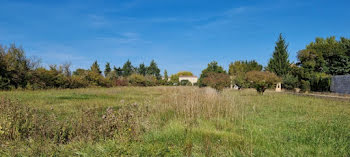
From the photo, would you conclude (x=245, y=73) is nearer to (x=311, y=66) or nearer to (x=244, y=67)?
(x=311, y=66)

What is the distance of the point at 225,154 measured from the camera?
2730 millimetres

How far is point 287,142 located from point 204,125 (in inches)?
59.4

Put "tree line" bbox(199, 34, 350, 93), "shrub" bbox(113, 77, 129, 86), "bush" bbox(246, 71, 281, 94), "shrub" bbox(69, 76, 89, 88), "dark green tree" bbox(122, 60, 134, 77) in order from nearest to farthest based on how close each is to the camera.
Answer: "bush" bbox(246, 71, 281, 94)
"shrub" bbox(69, 76, 89, 88)
"tree line" bbox(199, 34, 350, 93)
"shrub" bbox(113, 77, 129, 86)
"dark green tree" bbox(122, 60, 134, 77)

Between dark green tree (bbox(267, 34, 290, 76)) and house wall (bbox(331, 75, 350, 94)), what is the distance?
9.35 metres

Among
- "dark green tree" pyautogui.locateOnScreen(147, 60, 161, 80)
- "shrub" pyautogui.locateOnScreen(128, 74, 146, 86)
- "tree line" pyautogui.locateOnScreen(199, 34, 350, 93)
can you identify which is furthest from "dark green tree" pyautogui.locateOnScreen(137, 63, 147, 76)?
"tree line" pyautogui.locateOnScreen(199, 34, 350, 93)

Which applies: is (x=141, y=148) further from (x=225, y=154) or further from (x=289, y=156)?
(x=289, y=156)

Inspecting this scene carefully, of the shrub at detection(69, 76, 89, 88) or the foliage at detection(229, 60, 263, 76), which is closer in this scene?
the shrub at detection(69, 76, 89, 88)

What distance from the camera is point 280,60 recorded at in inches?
1081

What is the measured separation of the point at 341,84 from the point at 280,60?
1126 cm

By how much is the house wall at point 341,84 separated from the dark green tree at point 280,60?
9350 mm

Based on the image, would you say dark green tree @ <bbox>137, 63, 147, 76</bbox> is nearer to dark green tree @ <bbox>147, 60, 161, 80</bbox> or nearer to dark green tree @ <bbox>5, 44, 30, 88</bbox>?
dark green tree @ <bbox>147, 60, 161, 80</bbox>

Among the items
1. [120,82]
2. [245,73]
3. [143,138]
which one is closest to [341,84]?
[245,73]

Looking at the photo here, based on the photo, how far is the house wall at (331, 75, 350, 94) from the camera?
51.9 feet

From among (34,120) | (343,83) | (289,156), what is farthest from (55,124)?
(343,83)
